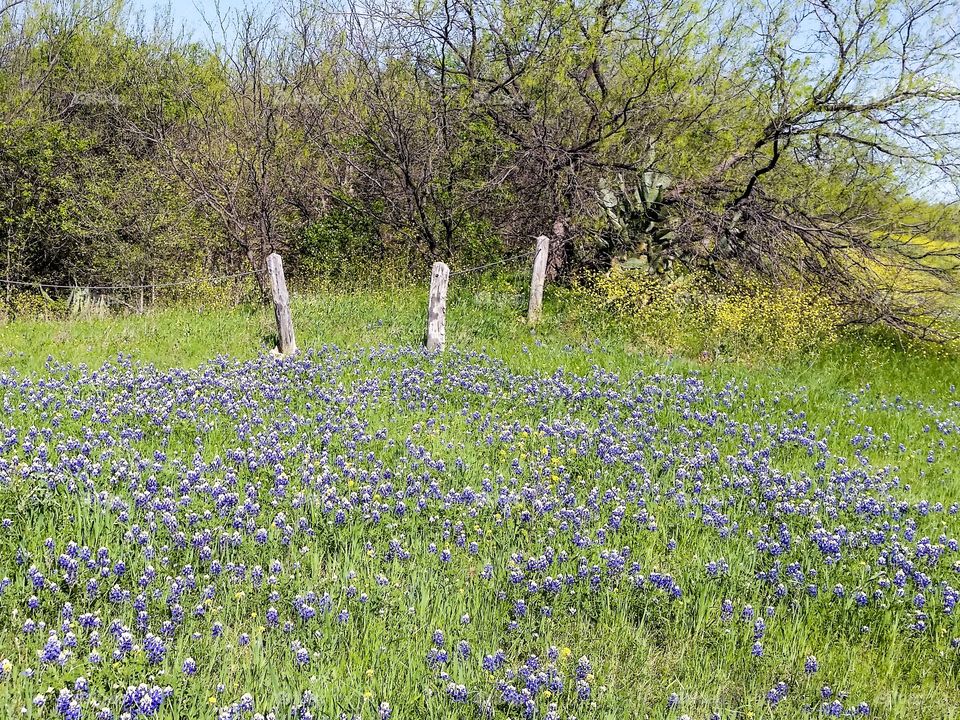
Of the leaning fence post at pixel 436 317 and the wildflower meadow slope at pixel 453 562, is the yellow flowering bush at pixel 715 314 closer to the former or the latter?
the leaning fence post at pixel 436 317

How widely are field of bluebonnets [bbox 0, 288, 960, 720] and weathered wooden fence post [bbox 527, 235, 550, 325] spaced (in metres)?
3.93

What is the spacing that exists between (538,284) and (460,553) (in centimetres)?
803

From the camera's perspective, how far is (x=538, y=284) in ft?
41.3

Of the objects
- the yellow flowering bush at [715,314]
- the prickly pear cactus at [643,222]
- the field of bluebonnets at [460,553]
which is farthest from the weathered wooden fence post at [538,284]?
the field of bluebonnets at [460,553]

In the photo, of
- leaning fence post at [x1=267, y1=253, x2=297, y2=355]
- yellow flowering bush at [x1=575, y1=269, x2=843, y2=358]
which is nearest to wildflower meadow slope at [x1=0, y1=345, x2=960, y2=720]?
leaning fence post at [x1=267, y1=253, x2=297, y2=355]

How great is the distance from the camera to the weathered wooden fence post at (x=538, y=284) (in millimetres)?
12461

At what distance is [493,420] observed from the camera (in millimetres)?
7625

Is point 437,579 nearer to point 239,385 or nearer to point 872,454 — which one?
point 239,385

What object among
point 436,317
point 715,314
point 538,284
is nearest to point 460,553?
point 436,317

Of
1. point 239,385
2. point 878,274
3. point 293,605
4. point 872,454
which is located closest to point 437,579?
point 293,605

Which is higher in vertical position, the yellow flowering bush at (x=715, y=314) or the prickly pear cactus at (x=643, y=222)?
the prickly pear cactus at (x=643, y=222)

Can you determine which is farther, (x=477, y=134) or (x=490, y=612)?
(x=477, y=134)

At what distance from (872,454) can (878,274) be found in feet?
25.9

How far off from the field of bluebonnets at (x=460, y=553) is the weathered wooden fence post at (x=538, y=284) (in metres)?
3.93
